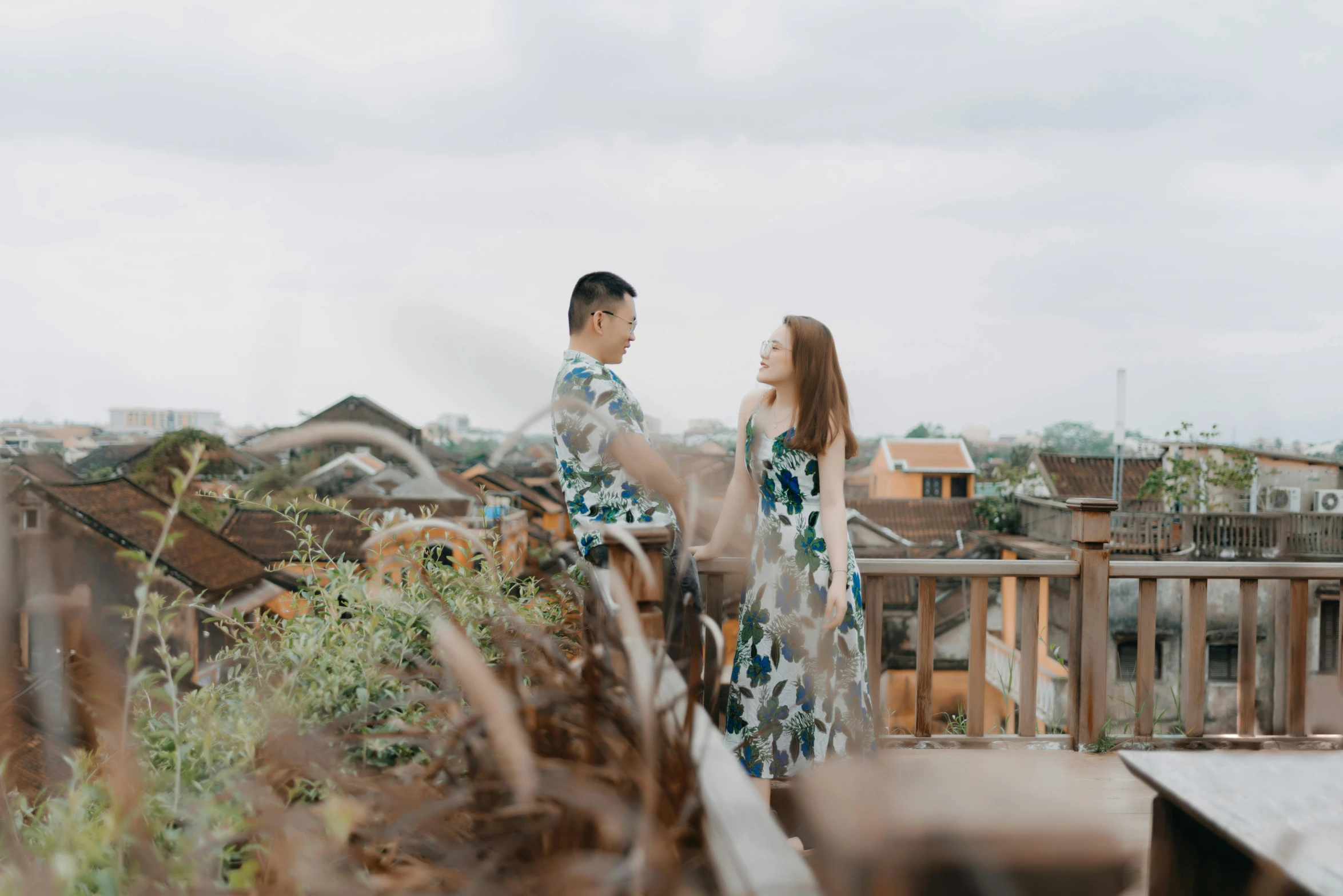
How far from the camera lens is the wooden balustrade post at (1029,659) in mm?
2727

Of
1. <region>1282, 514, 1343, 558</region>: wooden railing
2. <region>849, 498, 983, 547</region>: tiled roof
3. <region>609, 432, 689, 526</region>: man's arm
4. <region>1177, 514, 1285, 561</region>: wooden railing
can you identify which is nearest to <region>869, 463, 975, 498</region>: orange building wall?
<region>849, 498, 983, 547</region>: tiled roof

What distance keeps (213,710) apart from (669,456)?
0.82m

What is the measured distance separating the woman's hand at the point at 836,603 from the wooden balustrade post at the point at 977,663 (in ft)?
2.95

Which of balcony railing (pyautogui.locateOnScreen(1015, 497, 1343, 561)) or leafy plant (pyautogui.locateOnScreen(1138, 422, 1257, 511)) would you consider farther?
leafy plant (pyautogui.locateOnScreen(1138, 422, 1257, 511))

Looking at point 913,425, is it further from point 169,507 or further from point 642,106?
point 642,106

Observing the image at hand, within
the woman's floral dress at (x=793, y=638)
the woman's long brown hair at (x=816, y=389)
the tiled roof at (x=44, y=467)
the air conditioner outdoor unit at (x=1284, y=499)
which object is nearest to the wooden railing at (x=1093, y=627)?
the woman's floral dress at (x=793, y=638)

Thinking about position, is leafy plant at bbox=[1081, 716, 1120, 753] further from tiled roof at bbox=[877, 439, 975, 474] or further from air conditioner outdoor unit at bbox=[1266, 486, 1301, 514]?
tiled roof at bbox=[877, 439, 975, 474]

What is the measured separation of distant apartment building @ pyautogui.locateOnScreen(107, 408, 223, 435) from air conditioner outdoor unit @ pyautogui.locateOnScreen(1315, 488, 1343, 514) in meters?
25.0

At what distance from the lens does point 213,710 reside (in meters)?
1.27

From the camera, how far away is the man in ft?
5.77

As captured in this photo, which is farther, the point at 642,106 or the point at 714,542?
the point at 642,106

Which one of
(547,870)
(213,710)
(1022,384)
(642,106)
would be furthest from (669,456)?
(642,106)

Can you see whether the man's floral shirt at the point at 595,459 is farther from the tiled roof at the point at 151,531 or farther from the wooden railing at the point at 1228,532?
the wooden railing at the point at 1228,532

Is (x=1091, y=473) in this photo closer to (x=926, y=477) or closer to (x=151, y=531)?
(x=926, y=477)
